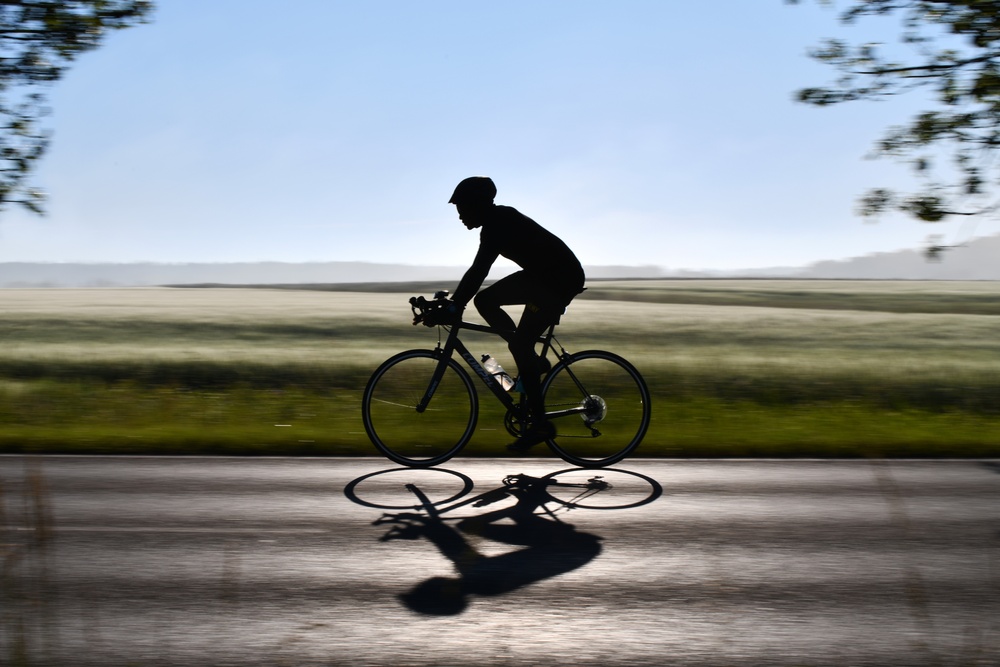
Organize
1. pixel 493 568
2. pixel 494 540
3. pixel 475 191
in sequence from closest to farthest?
pixel 493 568, pixel 494 540, pixel 475 191

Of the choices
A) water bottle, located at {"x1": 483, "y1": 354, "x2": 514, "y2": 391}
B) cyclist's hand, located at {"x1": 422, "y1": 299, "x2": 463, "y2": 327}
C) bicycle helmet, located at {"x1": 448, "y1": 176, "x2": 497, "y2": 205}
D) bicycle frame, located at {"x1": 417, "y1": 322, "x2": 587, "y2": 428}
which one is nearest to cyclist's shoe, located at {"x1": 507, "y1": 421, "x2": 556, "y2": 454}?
bicycle frame, located at {"x1": 417, "y1": 322, "x2": 587, "y2": 428}

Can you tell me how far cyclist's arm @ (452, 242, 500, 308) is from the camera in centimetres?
765

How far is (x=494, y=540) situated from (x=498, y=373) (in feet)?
8.64

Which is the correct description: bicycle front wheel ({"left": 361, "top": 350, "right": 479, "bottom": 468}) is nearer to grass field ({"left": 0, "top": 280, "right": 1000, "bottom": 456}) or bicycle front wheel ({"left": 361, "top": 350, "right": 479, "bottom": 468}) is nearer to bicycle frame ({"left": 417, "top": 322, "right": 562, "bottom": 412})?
bicycle frame ({"left": 417, "top": 322, "right": 562, "bottom": 412})

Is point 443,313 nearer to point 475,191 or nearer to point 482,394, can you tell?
point 475,191

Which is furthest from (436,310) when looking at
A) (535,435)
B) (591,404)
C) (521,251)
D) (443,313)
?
(591,404)

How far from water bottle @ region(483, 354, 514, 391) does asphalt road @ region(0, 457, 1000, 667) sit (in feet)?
2.34

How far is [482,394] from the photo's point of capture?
1662cm

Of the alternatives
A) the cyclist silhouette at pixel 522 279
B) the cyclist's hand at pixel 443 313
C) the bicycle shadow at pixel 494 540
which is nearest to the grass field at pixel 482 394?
the cyclist silhouette at pixel 522 279

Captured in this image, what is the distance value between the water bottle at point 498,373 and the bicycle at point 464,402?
0.03 meters

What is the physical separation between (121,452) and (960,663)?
7.29 metres

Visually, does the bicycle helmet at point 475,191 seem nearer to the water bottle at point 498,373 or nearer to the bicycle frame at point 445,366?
the bicycle frame at point 445,366

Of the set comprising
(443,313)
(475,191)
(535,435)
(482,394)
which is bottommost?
(482,394)

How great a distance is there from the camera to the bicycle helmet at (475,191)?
7.59m
